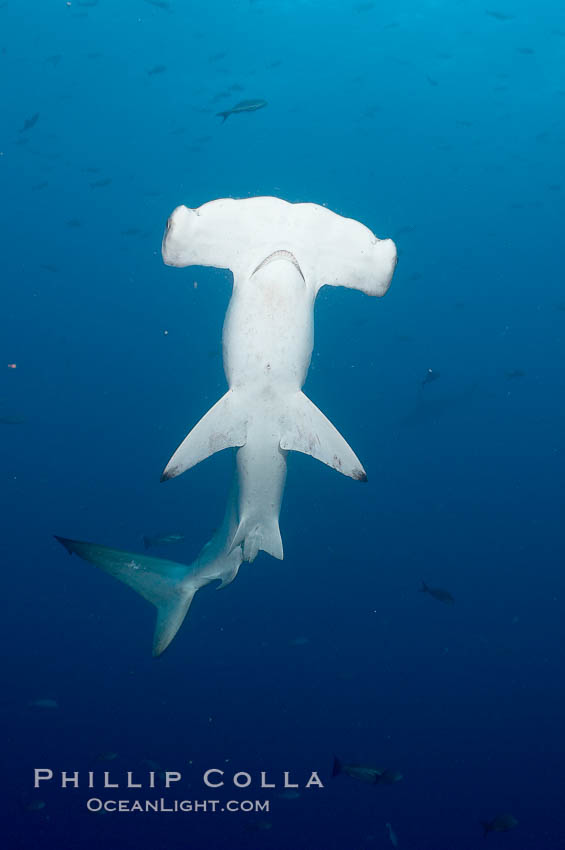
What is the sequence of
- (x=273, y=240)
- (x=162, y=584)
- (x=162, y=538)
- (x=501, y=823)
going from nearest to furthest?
1. (x=273, y=240)
2. (x=162, y=584)
3. (x=501, y=823)
4. (x=162, y=538)

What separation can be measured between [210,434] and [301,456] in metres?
11.3

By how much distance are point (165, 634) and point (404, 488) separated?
17.6 m

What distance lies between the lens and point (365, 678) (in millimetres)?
19969

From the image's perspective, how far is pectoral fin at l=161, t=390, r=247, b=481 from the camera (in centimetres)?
331

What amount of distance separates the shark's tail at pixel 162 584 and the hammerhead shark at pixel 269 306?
545 millimetres

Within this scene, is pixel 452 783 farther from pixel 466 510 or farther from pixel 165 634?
pixel 165 634

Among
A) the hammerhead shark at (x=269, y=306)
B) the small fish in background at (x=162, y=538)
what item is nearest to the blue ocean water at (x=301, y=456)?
the small fish in background at (x=162, y=538)

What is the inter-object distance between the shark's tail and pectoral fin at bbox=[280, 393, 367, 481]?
1.79 meters

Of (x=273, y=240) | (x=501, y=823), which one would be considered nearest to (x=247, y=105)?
(x=273, y=240)

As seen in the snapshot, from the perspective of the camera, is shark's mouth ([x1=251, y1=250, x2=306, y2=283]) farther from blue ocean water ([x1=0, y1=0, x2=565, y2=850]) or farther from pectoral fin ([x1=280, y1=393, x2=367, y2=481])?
blue ocean water ([x1=0, y1=0, x2=565, y2=850])

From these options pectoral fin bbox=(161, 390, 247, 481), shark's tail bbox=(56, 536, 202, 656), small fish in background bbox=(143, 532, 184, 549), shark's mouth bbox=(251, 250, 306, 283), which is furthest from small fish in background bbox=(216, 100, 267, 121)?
small fish in background bbox=(143, 532, 184, 549)

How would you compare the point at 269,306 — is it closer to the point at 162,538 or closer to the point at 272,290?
the point at 272,290

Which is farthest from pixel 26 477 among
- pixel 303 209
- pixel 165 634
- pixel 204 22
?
pixel 303 209

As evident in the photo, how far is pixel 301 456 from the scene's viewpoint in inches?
575
